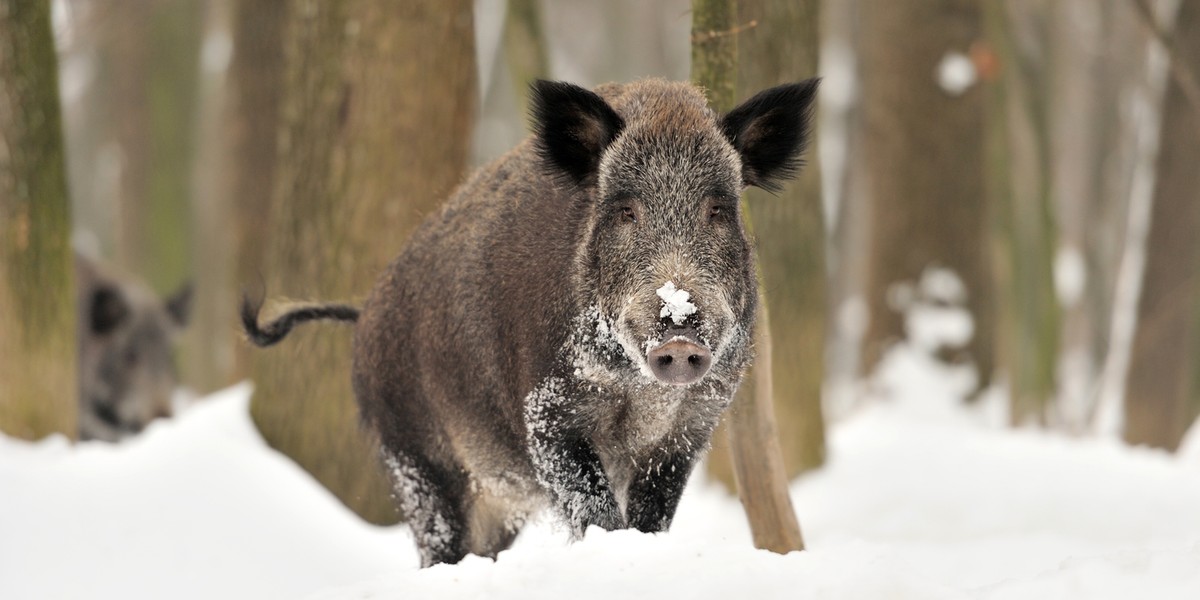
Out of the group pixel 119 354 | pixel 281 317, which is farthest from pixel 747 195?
pixel 119 354

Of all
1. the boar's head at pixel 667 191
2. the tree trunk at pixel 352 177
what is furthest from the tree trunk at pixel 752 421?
the tree trunk at pixel 352 177

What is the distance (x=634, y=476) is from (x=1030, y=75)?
968 cm

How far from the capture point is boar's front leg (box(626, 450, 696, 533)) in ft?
18.5

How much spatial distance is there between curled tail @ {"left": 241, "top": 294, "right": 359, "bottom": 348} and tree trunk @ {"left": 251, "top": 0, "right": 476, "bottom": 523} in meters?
1.31

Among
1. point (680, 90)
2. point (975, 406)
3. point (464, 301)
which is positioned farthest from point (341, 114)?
point (975, 406)

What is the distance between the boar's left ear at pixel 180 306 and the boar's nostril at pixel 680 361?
37.0ft

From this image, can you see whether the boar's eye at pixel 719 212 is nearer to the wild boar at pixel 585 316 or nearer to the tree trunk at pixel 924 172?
the wild boar at pixel 585 316

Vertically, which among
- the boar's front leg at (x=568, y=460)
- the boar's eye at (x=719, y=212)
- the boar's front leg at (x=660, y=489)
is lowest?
the boar's front leg at (x=660, y=489)

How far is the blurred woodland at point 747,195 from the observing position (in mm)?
7953

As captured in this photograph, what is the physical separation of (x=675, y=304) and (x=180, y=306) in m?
11.3

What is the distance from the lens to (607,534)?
189 inches

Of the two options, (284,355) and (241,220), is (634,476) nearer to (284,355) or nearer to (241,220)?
(284,355)

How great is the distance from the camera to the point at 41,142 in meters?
7.93

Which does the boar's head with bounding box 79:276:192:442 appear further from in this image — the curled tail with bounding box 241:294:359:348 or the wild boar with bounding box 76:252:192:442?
the curled tail with bounding box 241:294:359:348
